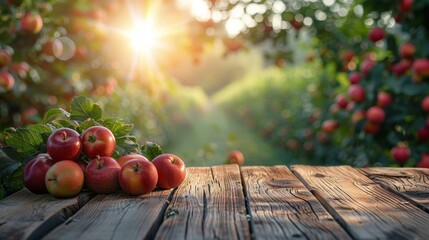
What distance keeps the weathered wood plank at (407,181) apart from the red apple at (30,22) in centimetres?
233

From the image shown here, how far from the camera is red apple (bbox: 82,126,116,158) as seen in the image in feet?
6.58

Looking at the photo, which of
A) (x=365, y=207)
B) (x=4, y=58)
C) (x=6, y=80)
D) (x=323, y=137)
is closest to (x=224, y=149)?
(x=323, y=137)

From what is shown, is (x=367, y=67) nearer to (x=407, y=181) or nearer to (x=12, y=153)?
(x=407, y=181)

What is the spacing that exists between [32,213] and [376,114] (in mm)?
3168

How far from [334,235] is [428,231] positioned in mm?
263

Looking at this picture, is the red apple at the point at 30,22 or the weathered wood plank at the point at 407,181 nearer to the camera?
the weathered wood plank at the point at 407,181

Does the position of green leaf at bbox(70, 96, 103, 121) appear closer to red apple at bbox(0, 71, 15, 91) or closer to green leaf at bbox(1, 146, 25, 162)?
green leaf at bbox(1, 146, 25, 162)

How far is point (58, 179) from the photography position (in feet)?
6.05

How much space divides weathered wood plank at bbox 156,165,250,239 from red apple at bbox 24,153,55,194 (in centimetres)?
49

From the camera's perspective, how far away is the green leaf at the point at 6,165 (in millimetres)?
2018

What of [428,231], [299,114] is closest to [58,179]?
[428,231]

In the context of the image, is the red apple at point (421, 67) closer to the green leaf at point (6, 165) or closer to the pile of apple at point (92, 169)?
the pile of apple at point (92, 169)

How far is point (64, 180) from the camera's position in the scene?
185cm

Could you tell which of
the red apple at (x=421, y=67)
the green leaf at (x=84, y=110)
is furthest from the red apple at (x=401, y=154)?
the green leaf at (x=84, y=110)
